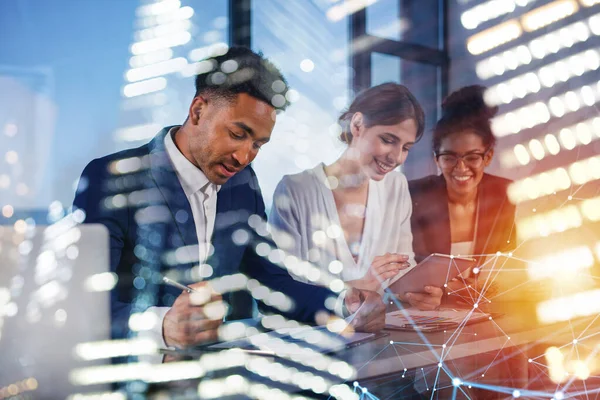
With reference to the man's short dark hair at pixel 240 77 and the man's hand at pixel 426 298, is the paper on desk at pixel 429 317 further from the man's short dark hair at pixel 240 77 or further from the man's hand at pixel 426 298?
the man's short dark hair at pixel 240 77

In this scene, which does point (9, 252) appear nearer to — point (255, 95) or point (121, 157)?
point (121, 157)

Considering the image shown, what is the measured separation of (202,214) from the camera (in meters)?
1.45

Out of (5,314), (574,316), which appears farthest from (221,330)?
(574,316)

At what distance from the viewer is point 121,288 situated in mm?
1288

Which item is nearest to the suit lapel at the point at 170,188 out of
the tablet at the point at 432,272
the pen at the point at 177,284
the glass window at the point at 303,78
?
the pen at the point at 177,284

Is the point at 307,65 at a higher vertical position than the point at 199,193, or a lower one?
higher

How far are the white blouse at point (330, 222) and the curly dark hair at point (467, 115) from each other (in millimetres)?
248

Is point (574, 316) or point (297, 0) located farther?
point (574, 316)

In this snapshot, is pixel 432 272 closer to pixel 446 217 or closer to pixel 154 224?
pixel 446 217

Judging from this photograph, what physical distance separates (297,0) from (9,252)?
1.02 m

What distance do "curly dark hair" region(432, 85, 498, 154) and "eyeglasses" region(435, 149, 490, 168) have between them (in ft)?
0.10

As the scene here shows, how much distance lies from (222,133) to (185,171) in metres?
0.14

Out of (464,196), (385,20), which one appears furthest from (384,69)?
(464,196)

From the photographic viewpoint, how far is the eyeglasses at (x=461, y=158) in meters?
1.87
